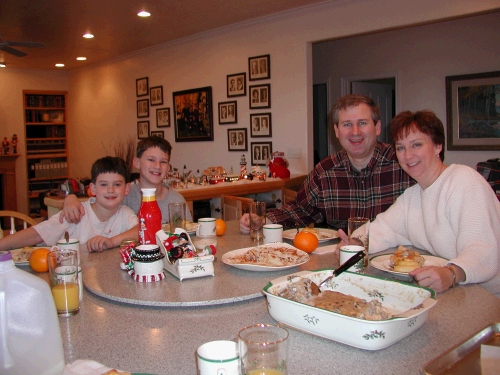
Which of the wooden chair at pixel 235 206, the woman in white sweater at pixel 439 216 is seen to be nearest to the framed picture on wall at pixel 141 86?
the wooden chair at pixel 235 206

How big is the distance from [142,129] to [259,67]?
2687mm

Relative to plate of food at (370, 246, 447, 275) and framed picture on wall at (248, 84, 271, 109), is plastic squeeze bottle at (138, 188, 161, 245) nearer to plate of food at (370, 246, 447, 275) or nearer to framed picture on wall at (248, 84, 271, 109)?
plate of food at (370, 246, 447, 275)

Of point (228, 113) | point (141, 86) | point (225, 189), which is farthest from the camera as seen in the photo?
point (141, 86)

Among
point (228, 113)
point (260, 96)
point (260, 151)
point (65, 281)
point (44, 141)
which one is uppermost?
point (260, 96)

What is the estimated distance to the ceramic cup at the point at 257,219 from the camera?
1962mm

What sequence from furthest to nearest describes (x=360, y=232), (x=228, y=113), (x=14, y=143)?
(x=14, y=143) < (x=228, y=113) < (x=360, y=232)

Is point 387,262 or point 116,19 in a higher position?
point 116,19

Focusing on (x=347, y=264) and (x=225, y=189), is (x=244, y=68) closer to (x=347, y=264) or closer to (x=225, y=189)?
(x=225, y=189)

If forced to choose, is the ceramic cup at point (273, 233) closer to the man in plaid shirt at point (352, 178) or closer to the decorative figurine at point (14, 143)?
the man in plaid shirt at point (352, 178)

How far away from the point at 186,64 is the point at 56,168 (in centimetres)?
418

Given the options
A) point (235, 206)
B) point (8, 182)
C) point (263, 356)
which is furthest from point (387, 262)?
point (8, 182)

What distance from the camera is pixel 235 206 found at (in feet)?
10.9

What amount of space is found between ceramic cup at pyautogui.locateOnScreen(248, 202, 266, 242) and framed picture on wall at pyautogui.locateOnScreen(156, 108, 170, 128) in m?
5.33

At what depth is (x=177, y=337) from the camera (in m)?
1.09
